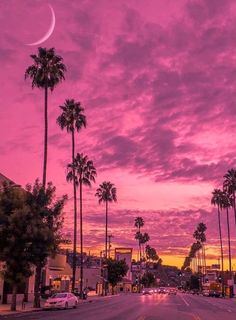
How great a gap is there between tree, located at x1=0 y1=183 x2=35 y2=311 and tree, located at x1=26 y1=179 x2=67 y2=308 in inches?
22.8

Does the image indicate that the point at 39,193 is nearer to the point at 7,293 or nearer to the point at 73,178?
the point at 7,293

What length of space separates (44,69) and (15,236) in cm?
1998

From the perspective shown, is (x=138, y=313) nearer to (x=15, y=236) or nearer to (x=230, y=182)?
(x=15, y=236)

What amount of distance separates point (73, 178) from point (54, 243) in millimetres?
32652

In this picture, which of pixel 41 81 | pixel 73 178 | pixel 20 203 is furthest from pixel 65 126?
pixel 20 203

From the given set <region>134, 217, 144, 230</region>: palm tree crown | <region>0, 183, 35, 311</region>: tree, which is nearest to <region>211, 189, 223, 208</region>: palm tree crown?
<region>134, 217, 144, 230</region>: palm tree crown

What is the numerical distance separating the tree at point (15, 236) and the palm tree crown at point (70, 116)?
28.4 m

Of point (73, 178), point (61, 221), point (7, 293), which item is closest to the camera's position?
point (61, 221)

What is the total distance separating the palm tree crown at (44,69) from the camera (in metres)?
50.5

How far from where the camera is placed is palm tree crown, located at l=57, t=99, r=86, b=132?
66062 millimetres

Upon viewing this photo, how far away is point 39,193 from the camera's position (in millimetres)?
39875

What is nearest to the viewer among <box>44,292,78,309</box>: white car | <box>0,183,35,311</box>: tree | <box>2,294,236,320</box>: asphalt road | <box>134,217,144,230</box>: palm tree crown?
<box>2,294,236,320</box>: asphalt road

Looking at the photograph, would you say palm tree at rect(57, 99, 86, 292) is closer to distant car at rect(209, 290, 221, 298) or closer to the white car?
the white car

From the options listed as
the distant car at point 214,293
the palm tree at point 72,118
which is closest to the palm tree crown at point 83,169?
the palm tree at point 72,118
